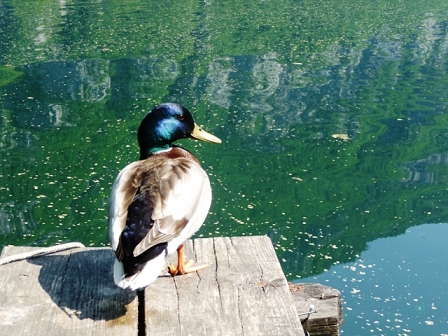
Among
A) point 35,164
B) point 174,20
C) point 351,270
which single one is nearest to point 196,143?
point 35,164

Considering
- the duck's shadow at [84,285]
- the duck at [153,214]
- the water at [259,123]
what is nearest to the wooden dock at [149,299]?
the duck's shadow at [84,285]

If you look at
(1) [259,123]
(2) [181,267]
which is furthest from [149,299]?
(1) [259,123]

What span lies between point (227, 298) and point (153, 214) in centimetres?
32

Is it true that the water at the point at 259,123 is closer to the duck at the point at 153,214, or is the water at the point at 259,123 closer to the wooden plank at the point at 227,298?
the wooden plank at the point at 227,298

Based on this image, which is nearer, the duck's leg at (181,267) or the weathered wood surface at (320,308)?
the duck's leg at (181,267)

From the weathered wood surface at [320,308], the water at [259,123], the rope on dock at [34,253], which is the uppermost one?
the rope on dock at [34,253]

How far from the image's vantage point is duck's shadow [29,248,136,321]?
1991mm

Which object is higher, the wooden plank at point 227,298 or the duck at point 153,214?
the duck at point 153,214

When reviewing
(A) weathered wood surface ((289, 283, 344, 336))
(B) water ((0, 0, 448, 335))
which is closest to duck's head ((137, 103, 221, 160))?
(A) weathered wood surface ((289, 283, 344, 336))

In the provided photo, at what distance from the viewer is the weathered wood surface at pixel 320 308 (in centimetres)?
251

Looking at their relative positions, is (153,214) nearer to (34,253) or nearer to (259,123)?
(34,253)

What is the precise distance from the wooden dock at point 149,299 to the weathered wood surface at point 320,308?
298 millimetres

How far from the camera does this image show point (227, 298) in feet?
6.76

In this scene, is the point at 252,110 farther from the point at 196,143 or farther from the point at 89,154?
the point at 89,154
